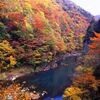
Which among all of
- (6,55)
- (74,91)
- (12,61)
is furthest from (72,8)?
(74,91)

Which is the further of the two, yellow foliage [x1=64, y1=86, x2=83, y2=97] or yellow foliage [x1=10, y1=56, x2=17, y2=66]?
yellow foliage [x1=10, y1=56, x2=17, y2=66]

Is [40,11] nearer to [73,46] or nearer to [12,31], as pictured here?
[73,46]

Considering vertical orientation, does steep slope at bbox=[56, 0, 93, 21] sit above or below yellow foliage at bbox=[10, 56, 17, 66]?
above

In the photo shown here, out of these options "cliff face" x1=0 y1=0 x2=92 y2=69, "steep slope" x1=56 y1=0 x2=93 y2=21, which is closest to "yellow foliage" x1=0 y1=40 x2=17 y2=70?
"cliff face" x1=0 y1=0 x2=92 y2=69

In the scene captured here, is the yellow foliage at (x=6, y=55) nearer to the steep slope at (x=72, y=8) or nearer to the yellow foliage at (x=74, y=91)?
the yellow foliage at (x=74, y=91)

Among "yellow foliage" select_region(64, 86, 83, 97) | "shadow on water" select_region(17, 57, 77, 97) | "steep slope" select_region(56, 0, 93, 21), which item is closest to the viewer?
"yellow foliage" select_region(64, 86, 83, 97)

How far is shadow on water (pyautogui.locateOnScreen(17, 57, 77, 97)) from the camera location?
156 ft

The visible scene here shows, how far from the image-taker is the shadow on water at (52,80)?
47688 mm

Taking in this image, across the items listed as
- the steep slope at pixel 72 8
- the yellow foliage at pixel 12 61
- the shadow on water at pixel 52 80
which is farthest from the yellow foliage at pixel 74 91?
the steep slope at pixel 72 8

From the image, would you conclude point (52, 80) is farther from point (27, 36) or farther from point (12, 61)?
point (27, 36)

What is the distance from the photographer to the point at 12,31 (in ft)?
216

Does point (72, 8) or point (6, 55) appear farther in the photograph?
point (72, 8)

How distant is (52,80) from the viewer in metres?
54.8

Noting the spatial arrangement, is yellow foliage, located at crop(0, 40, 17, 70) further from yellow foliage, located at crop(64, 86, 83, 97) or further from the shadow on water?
yellow foliage, located at crop(64, 86, 83, 97)
